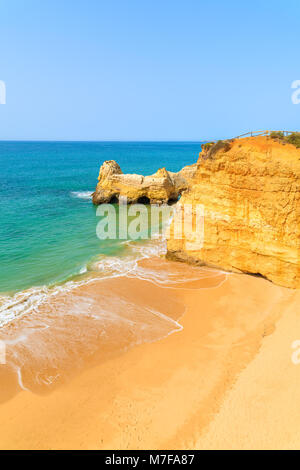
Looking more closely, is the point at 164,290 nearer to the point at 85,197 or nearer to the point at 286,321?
the point at 286,321

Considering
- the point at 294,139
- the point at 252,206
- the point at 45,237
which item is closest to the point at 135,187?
the point at 45,237

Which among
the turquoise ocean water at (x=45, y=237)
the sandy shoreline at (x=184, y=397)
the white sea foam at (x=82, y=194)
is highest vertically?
the white sea foam at (x=82, y=194)

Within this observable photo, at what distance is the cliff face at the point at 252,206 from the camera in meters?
12.6

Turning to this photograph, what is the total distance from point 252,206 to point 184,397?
28.6 feet

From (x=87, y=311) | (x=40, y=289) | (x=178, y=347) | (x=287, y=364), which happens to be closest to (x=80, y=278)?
(x=40, y=289)

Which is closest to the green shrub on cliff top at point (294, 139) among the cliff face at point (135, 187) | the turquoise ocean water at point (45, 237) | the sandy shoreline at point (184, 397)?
the sandy shoreline at point (184, 397)

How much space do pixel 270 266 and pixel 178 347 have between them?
6.01m

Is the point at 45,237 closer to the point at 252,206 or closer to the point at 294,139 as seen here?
the point at 252,206

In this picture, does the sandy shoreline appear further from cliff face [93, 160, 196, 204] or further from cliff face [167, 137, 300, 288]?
cliff face [93, 160, 196, 204]

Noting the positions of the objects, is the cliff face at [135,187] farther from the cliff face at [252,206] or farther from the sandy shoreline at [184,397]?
the sandy shoreline at [184,397]

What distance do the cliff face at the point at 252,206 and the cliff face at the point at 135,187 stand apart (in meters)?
16.8

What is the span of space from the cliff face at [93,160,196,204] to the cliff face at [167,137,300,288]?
55.1 feet

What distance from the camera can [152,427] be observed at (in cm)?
742

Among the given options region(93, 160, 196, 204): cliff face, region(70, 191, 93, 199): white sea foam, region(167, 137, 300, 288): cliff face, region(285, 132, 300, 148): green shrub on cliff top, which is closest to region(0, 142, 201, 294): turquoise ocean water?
region(70, 191, 93, 199): white sea foam
